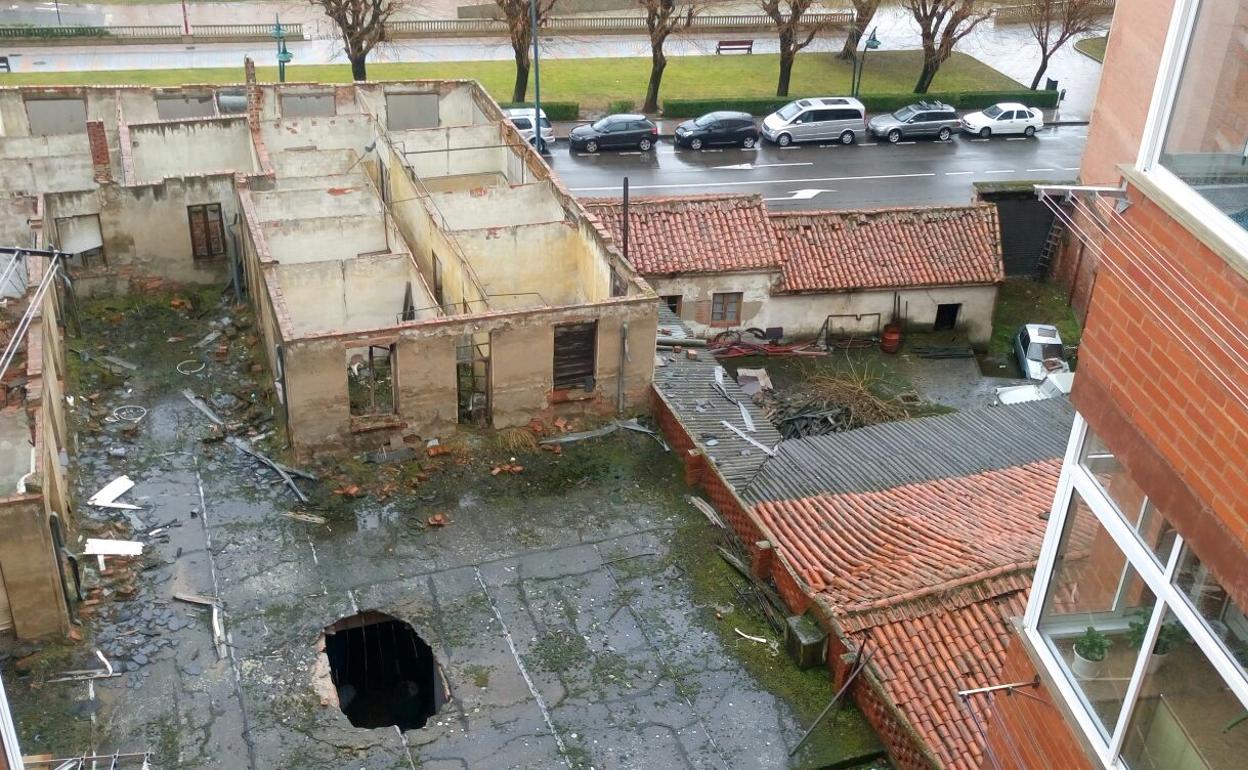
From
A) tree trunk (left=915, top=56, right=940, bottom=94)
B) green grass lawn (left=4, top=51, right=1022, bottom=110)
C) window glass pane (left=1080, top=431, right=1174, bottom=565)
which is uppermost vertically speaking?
window glass pane (left=1080, top=431, right=1174, bottom=565)

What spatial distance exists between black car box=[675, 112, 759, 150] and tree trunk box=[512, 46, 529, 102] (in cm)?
689

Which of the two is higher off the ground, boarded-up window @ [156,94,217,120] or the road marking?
boarded-up window @ [156,94,217,120]

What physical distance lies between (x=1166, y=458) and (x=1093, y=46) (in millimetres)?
59993

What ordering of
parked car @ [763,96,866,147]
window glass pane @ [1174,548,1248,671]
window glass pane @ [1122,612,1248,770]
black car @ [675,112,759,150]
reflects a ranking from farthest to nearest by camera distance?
parked car @ [763,96,866,147]
black car @ [675,112,759,150]
window glass pane @ [1122,612,1248,770]
window glass pane @ [1174,548,1248,671]

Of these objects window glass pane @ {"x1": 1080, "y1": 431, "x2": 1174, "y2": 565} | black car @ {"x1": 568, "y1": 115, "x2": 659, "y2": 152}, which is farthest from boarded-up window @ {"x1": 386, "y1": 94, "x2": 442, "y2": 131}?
window glass pane @ {"x1": 1080, "y1": 431, "x2": 1174, "y2": 565}

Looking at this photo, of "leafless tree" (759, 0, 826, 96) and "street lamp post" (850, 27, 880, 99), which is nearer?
"leafless tree" (759, 0, 826, 96)

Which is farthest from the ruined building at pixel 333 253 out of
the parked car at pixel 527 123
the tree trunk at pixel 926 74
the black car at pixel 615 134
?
the tree trunk at pixel 926 74

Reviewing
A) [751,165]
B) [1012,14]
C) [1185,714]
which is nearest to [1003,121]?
[751,165]

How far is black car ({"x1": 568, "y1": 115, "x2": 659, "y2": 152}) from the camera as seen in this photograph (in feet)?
145

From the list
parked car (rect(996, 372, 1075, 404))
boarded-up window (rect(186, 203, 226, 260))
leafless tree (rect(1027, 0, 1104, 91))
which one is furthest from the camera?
leafless tree (rect(1027, 0, 1104, 91))

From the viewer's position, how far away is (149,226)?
28.4 meters

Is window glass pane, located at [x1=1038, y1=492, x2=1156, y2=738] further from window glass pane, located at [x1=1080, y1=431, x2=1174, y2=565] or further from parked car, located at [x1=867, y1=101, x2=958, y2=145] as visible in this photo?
parked car, located at [x1=867, y1=101, x2=958, y2=145]

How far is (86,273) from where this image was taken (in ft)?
91.9

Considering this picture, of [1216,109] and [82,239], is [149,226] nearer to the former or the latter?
A: [82,239]
